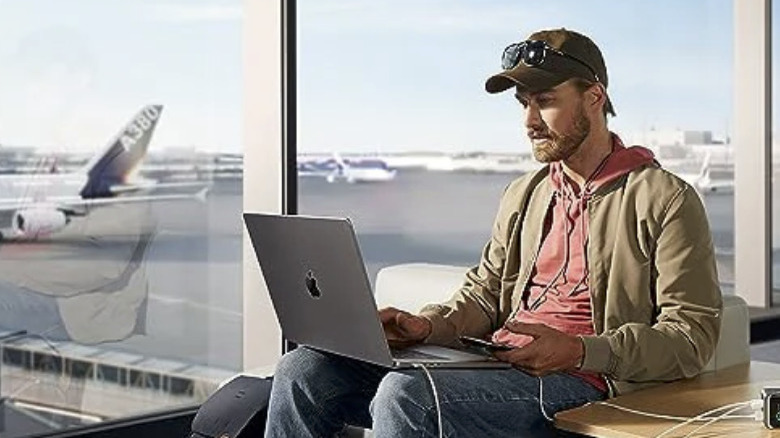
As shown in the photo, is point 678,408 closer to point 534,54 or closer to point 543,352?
point 543,352

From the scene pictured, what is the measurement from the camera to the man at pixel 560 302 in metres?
2.35

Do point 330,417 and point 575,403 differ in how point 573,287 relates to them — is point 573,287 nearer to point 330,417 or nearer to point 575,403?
point 575,403

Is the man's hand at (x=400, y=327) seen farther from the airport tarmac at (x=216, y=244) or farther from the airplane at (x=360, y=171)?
the airplane at (x=360, y=171)

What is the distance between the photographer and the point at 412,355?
2453 mm

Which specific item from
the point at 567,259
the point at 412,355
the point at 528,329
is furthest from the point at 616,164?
the point at 412,355

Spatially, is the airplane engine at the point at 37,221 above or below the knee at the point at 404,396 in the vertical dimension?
above

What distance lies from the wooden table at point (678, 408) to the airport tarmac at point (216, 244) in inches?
45.8

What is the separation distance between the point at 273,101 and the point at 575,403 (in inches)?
79.6

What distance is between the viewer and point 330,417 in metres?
2.62

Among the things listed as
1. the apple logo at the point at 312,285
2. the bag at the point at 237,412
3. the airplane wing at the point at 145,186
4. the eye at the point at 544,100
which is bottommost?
the bag at the point at 237,412

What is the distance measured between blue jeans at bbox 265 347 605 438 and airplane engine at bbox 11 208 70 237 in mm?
1338

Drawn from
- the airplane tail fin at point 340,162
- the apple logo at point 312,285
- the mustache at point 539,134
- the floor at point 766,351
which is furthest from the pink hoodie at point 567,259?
the floor at point 766,351

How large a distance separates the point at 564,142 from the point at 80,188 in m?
1.72

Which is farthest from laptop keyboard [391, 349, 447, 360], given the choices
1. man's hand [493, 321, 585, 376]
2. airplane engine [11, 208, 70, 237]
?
airplane engine [11, 208, 70, 237]
